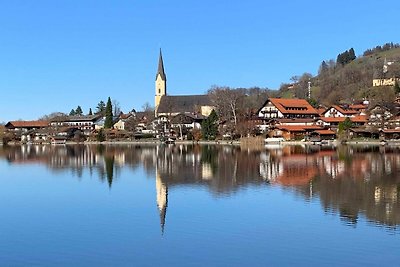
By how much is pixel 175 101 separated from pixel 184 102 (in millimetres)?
1509

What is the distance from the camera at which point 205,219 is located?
12.1m

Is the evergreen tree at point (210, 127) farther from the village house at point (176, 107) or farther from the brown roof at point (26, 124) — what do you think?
the brown roof at point (26, 124)

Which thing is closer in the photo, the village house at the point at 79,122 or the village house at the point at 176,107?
the village house at the point at 176,107

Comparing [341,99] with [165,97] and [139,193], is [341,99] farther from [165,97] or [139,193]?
[139,193]

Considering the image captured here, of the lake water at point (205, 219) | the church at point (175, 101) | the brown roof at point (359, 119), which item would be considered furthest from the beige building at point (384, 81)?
the lake water at point (205, 219)

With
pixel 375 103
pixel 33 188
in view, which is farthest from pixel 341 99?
pixel 33 188

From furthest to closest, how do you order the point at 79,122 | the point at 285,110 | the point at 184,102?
1. the point at 184,102
2. the point at 79,122
3. the point at 285,110

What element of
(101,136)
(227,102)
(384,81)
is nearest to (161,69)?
(101,136)

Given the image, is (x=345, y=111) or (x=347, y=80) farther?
(x=347, y=80)

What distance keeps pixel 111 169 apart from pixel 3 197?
9.59 m

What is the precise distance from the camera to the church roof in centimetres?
→ 7469

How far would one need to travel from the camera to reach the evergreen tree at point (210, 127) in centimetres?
5581

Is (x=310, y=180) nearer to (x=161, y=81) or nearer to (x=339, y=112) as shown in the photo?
(x=339, y=112)

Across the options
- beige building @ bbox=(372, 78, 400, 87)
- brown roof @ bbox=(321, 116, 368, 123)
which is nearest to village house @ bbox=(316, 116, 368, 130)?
brown roof @ bbox=(321, 116, 368, 123)
